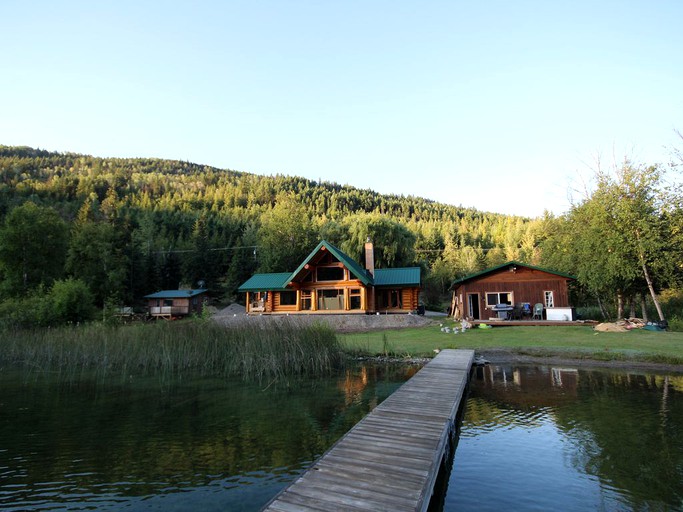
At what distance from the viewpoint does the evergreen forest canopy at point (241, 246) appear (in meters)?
20.6

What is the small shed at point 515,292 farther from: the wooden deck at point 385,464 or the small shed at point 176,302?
the small shed at point 176,302

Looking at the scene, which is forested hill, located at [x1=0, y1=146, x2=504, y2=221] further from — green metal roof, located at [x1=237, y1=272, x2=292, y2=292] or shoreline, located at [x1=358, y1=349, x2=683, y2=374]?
shoreline, located at [x1=358, y1=349, x2=683, y2=374]

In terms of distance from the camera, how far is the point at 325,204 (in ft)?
282

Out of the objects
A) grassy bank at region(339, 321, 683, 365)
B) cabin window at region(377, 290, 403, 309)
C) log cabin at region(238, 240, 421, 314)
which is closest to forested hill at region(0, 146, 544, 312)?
cabin window at region(377, 290, 403, 309)

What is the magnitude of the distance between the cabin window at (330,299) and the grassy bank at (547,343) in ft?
25.5

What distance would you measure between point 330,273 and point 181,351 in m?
14.5

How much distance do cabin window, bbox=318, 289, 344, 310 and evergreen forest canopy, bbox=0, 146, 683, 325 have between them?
10.9m

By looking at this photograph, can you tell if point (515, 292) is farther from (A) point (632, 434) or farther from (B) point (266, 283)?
(A) point (632, 434)

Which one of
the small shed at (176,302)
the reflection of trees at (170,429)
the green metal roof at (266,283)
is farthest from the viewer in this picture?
the small shed at (176,302)

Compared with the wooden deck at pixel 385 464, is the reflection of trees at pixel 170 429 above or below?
below

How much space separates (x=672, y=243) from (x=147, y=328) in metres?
24.0

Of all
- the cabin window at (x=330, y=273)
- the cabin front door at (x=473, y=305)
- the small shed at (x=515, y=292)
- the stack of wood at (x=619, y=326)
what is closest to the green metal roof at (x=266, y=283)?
the cabin window at (x=330, y=273)

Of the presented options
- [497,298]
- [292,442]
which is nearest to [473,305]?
[497,298]

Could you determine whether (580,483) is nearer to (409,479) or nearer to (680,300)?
(409,479)
